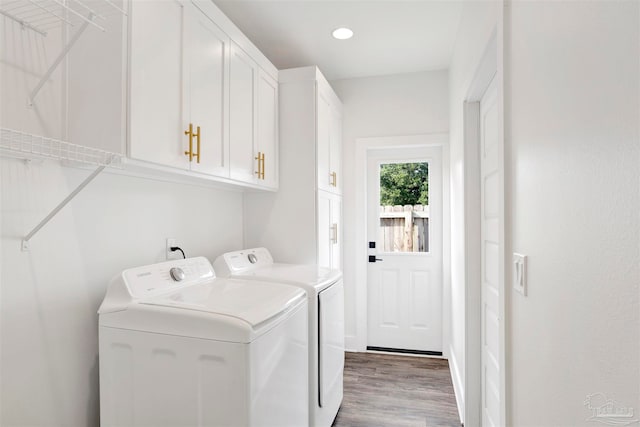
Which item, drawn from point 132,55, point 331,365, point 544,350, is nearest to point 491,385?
point 331,365

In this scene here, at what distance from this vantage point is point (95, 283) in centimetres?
154

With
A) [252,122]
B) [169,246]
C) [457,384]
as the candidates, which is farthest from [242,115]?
[457,384]

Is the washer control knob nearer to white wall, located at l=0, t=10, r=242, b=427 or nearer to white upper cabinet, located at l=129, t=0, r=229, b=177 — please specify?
white wall, located at l=0, t=10, r=242, b=427

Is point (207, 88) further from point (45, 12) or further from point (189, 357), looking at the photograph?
A: point (189, 357)

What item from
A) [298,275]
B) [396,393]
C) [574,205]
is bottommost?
[396,393]

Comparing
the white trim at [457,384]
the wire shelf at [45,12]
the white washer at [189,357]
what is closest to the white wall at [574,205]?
the white washer at [189,357]

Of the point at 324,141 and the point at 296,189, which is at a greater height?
the point at 324,141

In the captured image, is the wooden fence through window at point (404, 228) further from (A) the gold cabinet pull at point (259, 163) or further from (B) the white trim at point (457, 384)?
(A) the gold cabinet pull at point (259, 163)

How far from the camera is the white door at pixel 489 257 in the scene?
1.80m

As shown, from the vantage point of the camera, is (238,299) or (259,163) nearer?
(238,299)

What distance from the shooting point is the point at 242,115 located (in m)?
2.21

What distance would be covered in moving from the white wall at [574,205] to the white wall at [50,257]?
135cm

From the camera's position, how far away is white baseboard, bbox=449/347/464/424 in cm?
242

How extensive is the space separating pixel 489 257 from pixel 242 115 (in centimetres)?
161
